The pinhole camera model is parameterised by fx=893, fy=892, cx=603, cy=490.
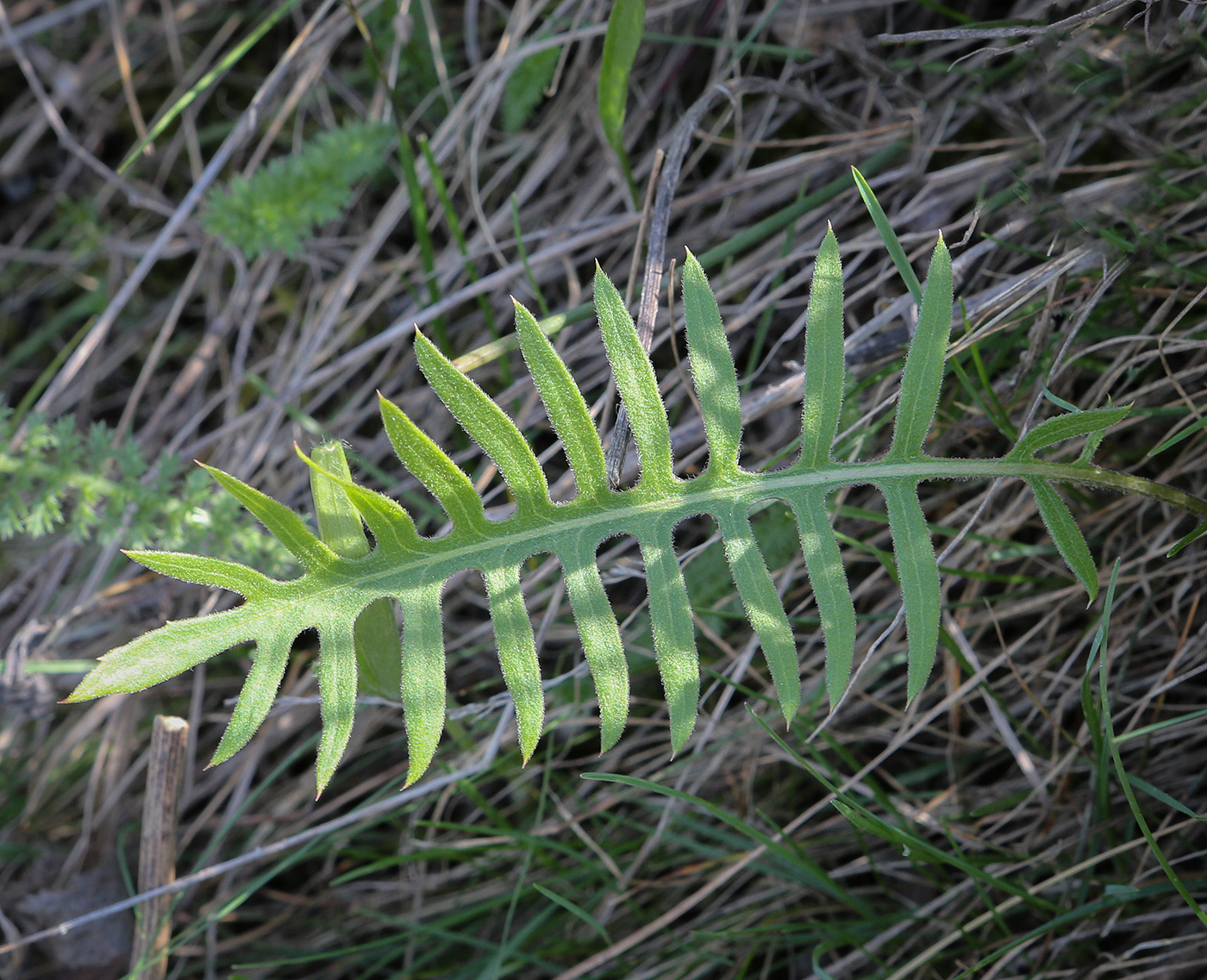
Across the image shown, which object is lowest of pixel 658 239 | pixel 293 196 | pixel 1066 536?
pixel 1066 536

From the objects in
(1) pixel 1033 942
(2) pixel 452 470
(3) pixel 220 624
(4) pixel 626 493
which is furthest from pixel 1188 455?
(3) pixel 220 624

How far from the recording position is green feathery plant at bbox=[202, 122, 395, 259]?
2271mm

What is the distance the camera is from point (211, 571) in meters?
1.40

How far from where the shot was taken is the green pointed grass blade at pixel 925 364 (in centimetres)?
149

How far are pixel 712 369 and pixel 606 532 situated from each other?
1.11 feet

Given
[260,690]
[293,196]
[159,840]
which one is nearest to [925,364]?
[260,690]

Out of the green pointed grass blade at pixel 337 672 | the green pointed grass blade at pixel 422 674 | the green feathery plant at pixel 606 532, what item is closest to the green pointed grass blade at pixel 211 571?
the green feathery plant at pixel 606 532

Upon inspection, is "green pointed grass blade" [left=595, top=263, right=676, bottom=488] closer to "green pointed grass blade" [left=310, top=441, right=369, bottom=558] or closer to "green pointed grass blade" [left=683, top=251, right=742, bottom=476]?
"green pointed grass blade" [left=683, top=251, right=742, bottom=476]

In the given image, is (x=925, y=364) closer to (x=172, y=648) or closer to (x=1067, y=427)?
(x=1067, y=427)

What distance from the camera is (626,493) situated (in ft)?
5.16

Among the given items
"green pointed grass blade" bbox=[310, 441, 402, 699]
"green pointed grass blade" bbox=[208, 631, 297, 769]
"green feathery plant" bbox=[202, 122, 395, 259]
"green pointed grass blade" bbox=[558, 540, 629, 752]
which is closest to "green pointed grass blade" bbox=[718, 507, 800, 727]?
"green pointed grass blade" bbox=[558, 540, 629, 752]

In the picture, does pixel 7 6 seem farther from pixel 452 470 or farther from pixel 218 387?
pixel 452 470

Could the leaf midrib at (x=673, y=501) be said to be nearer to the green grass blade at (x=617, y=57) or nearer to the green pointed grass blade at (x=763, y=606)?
the green pointed grass blade at (x=763, y=606)

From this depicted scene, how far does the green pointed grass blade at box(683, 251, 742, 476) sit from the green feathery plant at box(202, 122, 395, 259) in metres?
1.19
